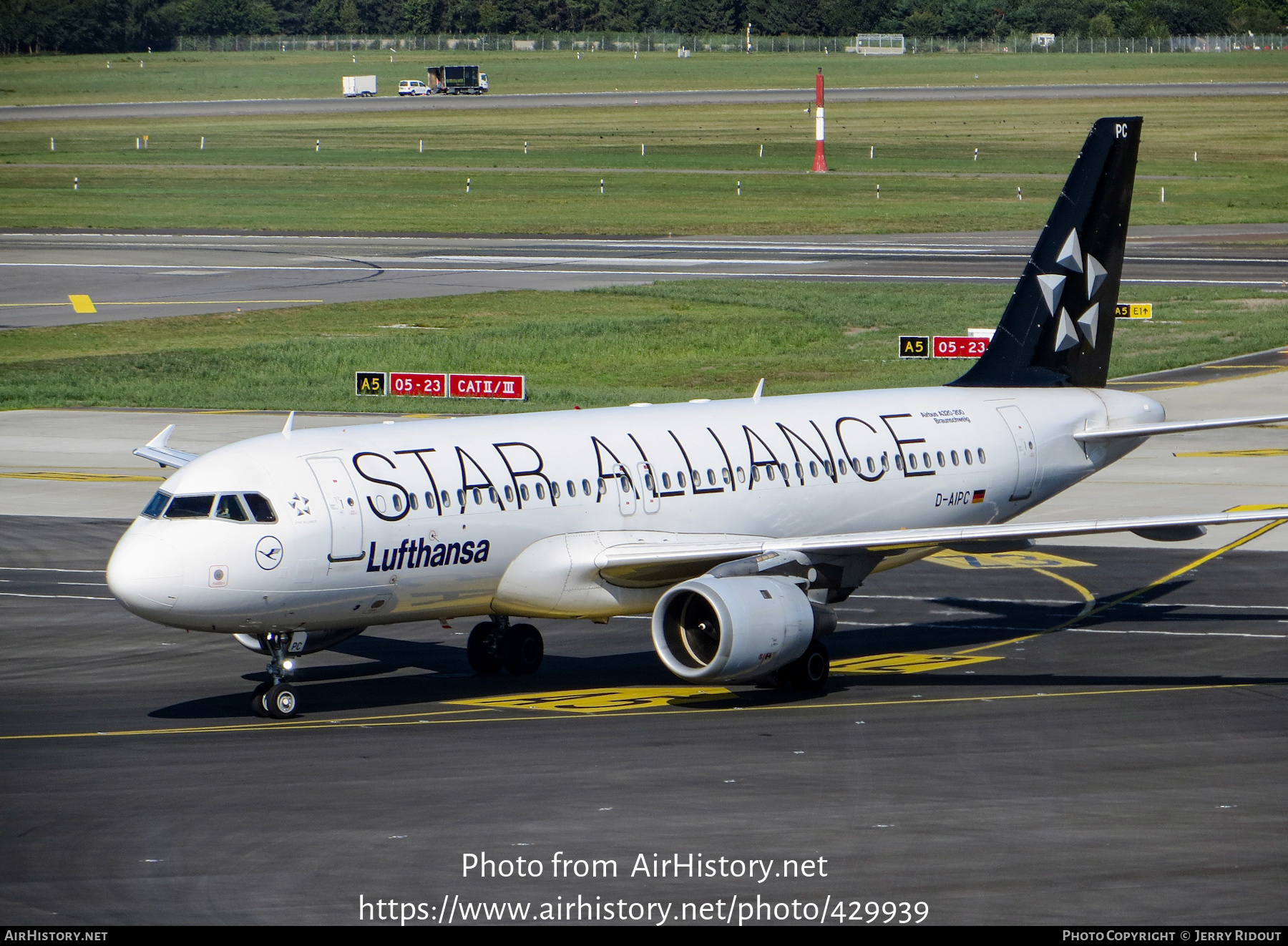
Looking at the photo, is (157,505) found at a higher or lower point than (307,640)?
higher

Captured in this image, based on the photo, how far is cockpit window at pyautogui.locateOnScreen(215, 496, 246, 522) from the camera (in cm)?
2716

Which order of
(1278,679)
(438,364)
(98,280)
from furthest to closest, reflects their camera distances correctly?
(98,280)
(438,364)
(1278,679)

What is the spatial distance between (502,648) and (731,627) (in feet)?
19.4

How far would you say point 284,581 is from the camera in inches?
1072

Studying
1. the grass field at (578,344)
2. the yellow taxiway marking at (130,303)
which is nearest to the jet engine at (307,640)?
the grass field at (578,344)

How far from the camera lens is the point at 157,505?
27.7m

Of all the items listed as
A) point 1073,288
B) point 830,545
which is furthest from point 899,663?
point 1073,288

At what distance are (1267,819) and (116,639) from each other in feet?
72.8

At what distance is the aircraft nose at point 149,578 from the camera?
26438mm

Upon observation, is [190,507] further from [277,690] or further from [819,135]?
[819,135]

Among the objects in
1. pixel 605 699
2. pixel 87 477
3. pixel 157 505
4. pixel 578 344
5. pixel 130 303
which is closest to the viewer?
pixel 157 505

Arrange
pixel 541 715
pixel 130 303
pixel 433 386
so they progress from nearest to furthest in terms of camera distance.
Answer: pixel 541 715
pixel 433 386
pixel 130 303

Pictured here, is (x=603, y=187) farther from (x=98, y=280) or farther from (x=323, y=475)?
(x=323, y=475)

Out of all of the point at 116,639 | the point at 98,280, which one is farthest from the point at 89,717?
the point at 98,280
